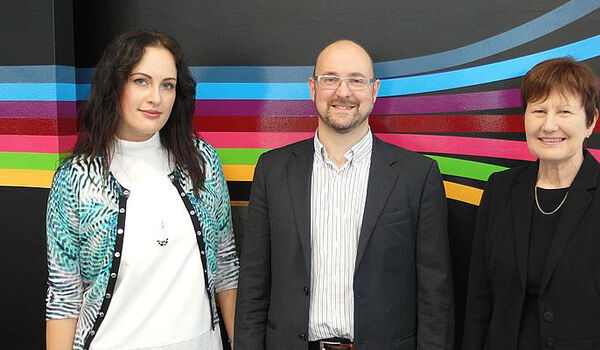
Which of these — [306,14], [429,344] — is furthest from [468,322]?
[306,14]

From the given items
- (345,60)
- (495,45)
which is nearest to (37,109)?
(345,60)

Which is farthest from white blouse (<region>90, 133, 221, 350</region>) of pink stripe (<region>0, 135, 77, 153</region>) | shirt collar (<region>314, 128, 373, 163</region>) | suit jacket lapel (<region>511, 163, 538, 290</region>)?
suit jacket lapel (<region>511, 163, 538, 290</region>)

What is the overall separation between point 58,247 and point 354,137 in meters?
1.12

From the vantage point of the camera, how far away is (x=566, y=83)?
2.03m

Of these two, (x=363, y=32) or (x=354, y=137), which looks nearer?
(x=354, y=137)

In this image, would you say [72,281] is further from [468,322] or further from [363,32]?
[363,32]

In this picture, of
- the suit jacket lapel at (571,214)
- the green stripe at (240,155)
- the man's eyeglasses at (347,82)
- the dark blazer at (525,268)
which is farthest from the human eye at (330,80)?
the suit jacket lapel at (571,214)

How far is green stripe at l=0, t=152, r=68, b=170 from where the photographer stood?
9.92 ft

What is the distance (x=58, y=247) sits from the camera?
7.43 feet

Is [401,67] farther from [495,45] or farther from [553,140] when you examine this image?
[553,140]

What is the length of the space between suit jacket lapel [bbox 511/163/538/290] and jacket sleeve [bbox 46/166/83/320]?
1.50m

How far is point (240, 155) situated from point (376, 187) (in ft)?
3.20

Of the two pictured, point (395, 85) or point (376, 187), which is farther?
point (395, 85)

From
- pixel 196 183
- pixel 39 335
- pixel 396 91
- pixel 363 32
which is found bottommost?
pixel 39 335
